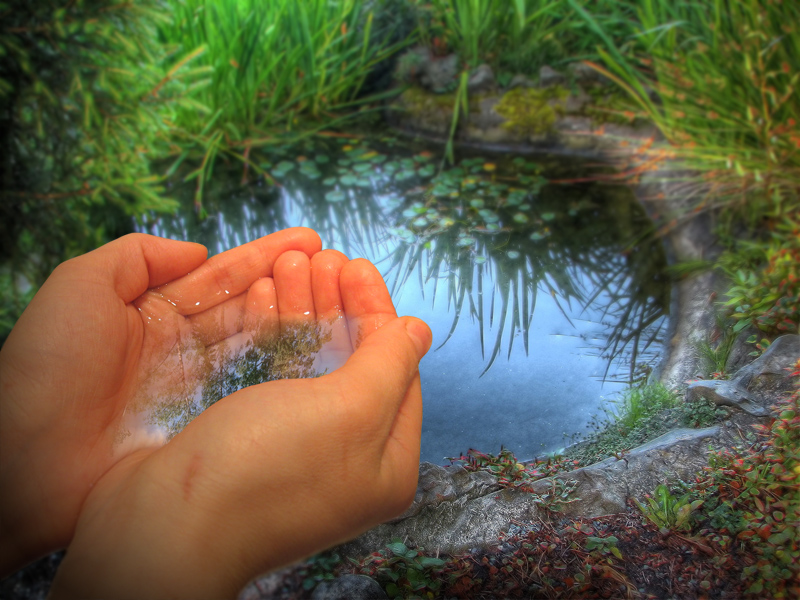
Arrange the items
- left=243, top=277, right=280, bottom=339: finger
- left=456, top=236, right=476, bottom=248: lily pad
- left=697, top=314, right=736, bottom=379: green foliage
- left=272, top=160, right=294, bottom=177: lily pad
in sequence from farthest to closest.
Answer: left=272, top=160, right=294, bottom=177: lily pad < left=456, top=236, right=476, bottom=248: lily pad < left=697, top=314, right=736, bottom=379: green foliage < left=243, top=277, right=280, bottom=339: finger

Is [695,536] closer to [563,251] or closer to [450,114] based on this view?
[563,251]

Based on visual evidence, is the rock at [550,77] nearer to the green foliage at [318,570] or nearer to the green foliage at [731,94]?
the green foliage at [731,94]

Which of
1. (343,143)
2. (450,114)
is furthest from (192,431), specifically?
(450,114)

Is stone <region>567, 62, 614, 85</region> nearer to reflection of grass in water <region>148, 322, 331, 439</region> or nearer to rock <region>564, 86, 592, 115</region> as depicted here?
rock <region>564, 86, 592, 115</region>

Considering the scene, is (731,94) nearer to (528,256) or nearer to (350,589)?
(528,256)

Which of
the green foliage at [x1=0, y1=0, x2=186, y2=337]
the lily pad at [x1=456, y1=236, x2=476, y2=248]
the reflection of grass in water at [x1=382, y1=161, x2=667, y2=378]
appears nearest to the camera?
the green foliage at [x1=0, y1=0, x2=186, y2=337]

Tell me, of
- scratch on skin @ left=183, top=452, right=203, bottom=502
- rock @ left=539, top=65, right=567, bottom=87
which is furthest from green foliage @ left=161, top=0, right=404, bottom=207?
scratch on skin @ left=183, top=452, right=203, bottom=502

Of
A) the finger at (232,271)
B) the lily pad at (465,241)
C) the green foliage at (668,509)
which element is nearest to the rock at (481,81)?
the lily pad at (465,241)

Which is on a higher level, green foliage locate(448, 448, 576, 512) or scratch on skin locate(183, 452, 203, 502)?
scratch on skin locate(183, 452, 203, 502)
